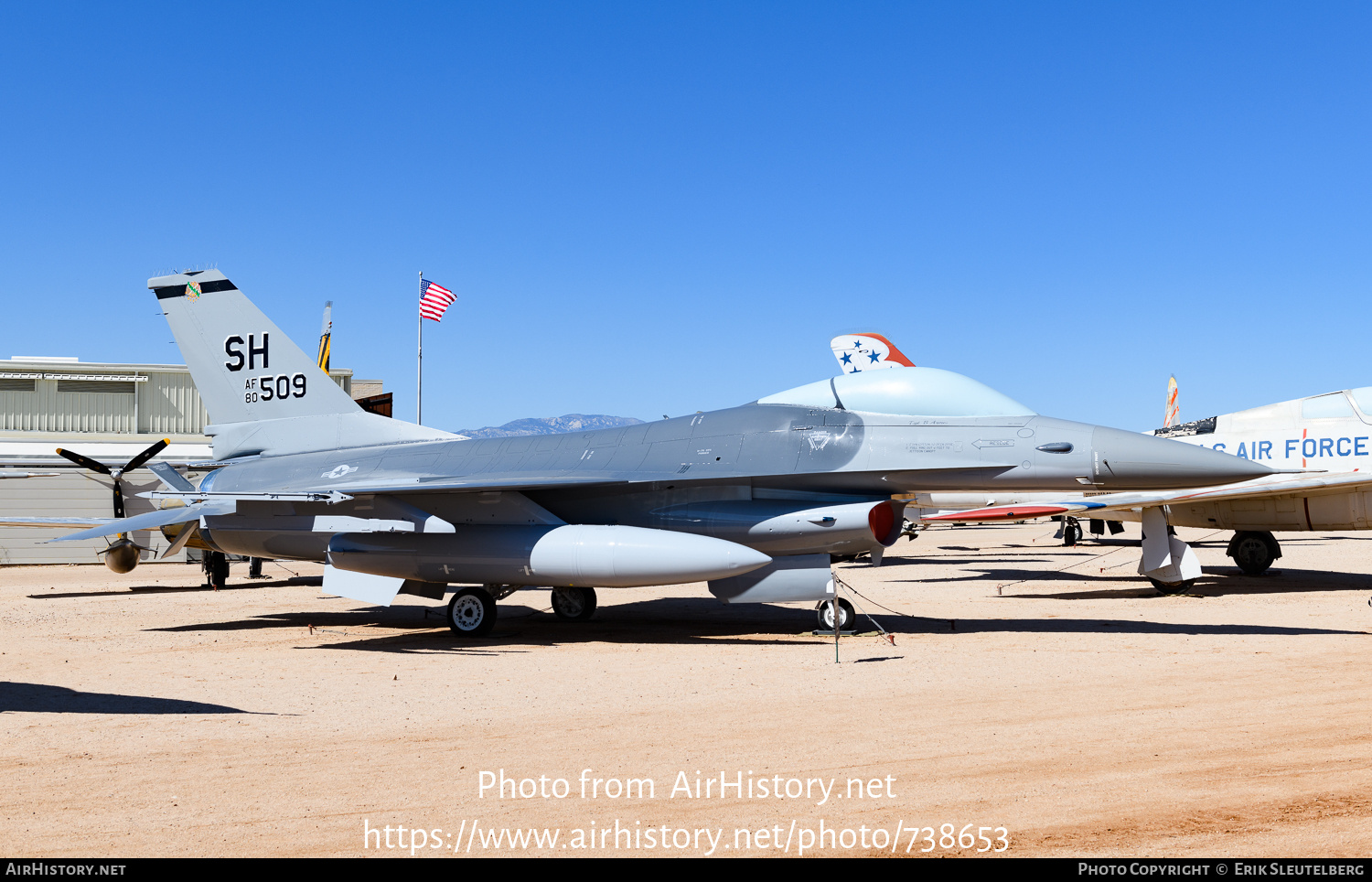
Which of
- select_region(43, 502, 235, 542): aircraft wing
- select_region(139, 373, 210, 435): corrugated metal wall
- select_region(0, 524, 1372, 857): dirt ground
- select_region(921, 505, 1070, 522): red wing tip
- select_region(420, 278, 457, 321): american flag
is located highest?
select_region(420, 278, 457, 321): american flag

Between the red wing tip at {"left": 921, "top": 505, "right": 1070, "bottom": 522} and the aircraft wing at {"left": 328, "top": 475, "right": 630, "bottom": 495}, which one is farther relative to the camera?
the red wing tip at {"left": 921, "top": 505, "right": 1070, "bottom": 522}

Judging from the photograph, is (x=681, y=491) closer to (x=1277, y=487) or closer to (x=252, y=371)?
(x=252, y=371)

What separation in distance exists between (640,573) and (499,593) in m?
3.45

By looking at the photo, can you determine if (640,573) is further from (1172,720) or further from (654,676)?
(1172,720)

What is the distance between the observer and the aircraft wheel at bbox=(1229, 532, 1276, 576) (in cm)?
2061

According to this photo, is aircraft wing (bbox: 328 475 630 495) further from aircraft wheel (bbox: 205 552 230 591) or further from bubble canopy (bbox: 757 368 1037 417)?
aircraft wheel (bbox: 205 552 230 591)

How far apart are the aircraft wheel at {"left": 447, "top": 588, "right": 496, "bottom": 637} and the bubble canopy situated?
15.9ft

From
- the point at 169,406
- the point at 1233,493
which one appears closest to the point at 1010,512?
the point at 1233,493

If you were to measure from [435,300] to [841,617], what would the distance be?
24.0 meters

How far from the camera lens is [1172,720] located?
739 cm

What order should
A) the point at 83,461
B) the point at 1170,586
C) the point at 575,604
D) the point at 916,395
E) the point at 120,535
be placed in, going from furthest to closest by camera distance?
the point at 83,461, the point at 120,535, the point at 1170,586, the point at 575,604, the point at 916,395

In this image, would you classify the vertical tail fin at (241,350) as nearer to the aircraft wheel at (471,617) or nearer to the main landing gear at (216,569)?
the aircraft wheel at (471,617)

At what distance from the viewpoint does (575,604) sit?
1512 centimetres

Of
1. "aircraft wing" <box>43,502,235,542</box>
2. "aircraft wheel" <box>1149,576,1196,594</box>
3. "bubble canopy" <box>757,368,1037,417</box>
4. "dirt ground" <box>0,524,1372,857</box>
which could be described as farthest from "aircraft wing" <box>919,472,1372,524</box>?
"aircraft wing" <box>43,502,235,542</box>
